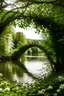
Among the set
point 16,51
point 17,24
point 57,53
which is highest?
point 17,24

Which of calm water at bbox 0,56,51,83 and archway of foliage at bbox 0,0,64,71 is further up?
archway of foliage at bbox 0,0,64,71

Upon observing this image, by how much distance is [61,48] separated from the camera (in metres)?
13.7

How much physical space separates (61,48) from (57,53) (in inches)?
19.3

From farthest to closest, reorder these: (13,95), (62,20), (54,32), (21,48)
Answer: (21,48) → (54,32) → (62,20) → (13,95)

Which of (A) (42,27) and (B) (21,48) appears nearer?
(A) (42,27)

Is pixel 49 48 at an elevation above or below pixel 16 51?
above

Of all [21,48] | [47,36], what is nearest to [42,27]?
[47,36]

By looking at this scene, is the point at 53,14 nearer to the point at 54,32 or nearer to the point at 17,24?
the point at 54,32

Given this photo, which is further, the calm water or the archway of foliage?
the archway of foliage

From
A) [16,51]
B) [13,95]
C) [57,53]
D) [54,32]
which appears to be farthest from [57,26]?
[16,51]

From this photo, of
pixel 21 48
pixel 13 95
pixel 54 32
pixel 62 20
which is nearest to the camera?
pixel 13 95

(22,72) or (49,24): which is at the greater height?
(49,24)

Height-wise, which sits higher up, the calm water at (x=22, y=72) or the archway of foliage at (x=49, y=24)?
the archway of foliage at (x=49, y=24)

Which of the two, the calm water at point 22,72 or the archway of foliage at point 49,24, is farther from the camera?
the archway of foliage at point 49,24
